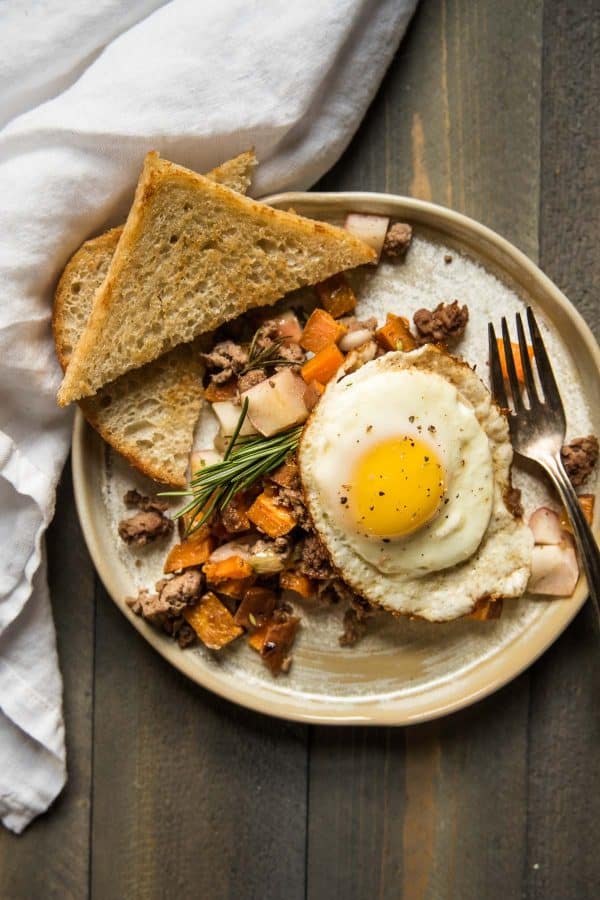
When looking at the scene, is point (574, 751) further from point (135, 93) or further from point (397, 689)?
point (135, 93)

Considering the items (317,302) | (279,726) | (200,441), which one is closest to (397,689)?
(279,726)

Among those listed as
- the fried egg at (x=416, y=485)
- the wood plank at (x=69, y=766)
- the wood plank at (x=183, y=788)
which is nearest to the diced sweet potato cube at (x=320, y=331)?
the fried egg at (x=416, y=485)

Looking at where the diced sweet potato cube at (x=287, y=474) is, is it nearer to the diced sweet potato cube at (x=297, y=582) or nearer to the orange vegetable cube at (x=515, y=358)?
the diced sweet potato cube at (x=297, y=582)

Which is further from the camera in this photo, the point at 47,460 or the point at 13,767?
the point at 13,767

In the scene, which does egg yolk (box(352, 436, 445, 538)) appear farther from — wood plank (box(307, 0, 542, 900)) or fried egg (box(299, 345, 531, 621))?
wood plank (box(307, 0, 542, 900))

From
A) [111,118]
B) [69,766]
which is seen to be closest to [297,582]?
[69,766]

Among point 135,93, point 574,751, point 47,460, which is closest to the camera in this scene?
point 135,93

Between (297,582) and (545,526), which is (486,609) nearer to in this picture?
(545,526)
